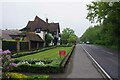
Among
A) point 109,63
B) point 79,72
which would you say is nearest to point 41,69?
point 79,72

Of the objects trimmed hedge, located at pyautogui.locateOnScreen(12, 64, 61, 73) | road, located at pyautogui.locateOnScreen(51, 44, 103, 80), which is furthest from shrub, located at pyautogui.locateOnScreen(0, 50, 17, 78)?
trimmed hedge, located at pyautogui.locateOnScreen(12, 64, 61, 73)

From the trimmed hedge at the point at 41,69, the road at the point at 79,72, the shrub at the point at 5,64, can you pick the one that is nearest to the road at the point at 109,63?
the road at the point at 79,72

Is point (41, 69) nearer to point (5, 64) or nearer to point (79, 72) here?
point (79, 72)

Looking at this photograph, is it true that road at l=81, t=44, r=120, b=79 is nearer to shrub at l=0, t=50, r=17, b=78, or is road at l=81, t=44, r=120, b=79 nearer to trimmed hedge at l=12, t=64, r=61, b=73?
trimmed hedge at l=12, t=64, r=61, b=73

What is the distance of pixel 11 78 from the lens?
10.3 m

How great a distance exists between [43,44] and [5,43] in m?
33.9

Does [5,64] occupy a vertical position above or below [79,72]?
above

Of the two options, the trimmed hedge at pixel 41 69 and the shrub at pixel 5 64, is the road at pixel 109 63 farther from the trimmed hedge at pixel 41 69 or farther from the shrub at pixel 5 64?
the shrub at pixel 5 64

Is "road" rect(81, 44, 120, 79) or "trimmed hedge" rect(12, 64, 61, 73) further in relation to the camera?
"road" rect(81, 44, 120, 79)

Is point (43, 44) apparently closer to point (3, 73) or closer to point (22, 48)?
point (22, 48)

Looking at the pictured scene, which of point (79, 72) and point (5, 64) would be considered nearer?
point (5, 64)

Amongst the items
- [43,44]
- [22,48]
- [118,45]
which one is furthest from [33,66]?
[43,44]

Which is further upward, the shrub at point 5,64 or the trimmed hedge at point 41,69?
the shrub at point 5,64

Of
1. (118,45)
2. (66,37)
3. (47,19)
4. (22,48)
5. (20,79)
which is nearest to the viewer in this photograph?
(20,79)
